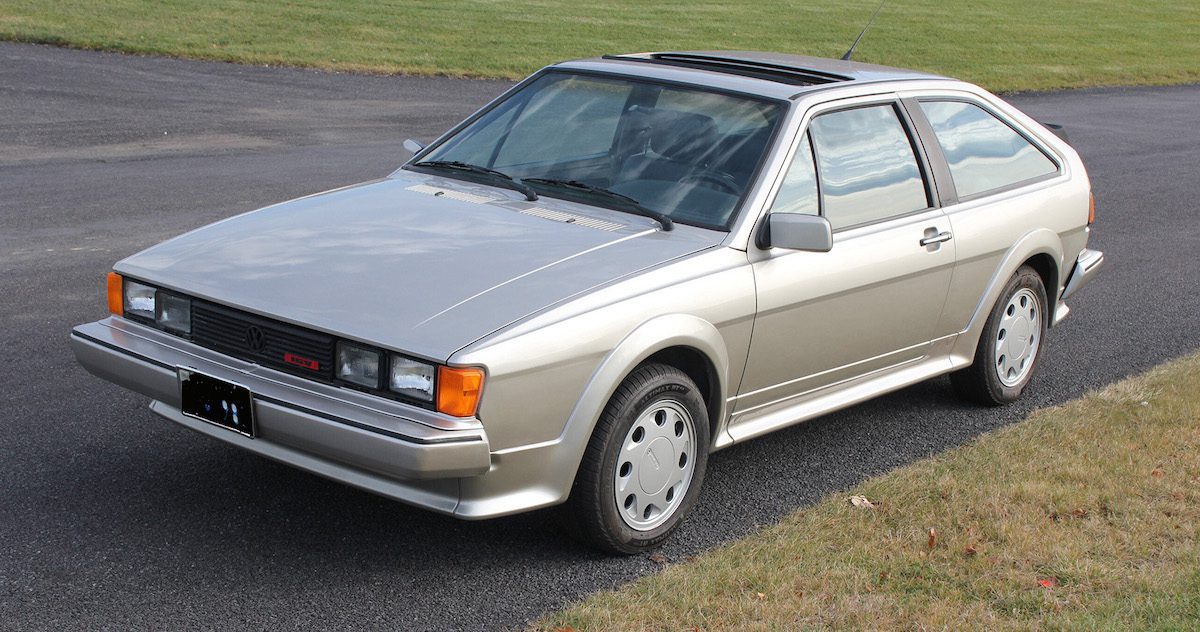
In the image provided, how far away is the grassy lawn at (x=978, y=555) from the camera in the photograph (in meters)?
3.96

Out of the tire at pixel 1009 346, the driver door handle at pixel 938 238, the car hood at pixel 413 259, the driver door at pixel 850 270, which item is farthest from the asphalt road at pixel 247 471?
the driver door handle at pixel 938 238

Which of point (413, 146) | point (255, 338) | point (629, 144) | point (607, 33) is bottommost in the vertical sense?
point (607, 33)

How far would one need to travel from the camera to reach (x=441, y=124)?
15.0 meters

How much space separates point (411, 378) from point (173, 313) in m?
1.04

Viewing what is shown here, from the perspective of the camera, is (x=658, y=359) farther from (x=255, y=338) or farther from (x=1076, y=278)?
(x=1076, y=278)

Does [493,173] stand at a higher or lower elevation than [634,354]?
higher

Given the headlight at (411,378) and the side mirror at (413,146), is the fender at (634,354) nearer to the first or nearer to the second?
the headlight at (411,378)

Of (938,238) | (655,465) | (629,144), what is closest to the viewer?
(655,465)

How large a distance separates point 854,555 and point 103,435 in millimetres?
2992

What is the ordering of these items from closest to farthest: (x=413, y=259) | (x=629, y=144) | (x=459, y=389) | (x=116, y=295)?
(x=459, y=389) → (x=413, y=259) → (x=116, y=295) → (x=629, y=144)

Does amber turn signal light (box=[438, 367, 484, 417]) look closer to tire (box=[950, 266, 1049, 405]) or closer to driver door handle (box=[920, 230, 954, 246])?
driver door handle (box=[920, 230, 954, 246])

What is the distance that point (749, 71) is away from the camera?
567 cm

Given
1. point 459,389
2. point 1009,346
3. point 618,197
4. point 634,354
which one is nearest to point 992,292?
point 1009,346

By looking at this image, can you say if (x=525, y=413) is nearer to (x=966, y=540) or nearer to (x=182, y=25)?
(x=966, y=540)
